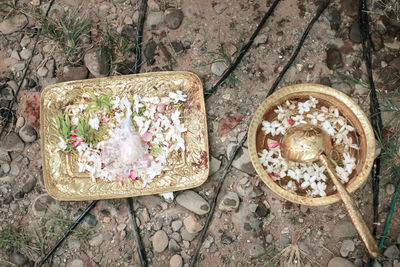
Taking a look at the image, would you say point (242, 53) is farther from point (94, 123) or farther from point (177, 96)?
point (94, 123)

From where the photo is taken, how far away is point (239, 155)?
6.46 ft

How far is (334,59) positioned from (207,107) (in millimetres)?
876

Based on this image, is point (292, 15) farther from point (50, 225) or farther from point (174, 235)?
point (50, 225)

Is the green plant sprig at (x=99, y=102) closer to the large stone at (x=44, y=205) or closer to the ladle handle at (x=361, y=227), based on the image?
the large stone at (x=44, y=205)

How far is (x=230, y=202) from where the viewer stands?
1.93m

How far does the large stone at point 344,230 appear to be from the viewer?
190 cm

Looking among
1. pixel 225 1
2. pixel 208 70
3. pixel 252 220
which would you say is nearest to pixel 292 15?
pixel 225 1

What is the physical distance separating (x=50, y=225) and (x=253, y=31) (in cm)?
183

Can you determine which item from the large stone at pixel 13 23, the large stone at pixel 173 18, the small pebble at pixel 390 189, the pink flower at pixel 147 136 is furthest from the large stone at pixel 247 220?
the large stone at pixel 13 23

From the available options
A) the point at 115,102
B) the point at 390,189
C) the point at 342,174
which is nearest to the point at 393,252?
the point at 390,189

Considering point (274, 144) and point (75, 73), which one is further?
point (75, 73)

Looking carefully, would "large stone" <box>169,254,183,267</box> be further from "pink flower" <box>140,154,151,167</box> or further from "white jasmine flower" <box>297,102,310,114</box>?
"white jasmine flower" <box>297,102,310,114</box>

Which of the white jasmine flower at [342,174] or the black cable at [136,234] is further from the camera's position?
the black cable at [136,234]

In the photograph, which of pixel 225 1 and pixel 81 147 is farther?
pixel 225 1
